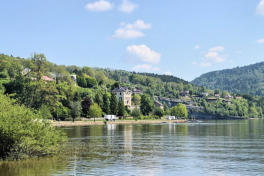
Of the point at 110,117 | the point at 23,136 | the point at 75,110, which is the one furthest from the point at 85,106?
the point at 23,136

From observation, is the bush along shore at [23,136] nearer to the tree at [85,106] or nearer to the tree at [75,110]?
the tree at [75,110]

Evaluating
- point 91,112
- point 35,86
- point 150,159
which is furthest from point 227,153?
point 91,112

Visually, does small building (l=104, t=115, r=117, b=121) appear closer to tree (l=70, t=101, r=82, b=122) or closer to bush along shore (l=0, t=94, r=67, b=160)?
tree (l=70, t=101, r=82, b=122)

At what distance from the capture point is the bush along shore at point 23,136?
36000 millimetres

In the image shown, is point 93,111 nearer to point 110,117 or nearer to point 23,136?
point 110,117

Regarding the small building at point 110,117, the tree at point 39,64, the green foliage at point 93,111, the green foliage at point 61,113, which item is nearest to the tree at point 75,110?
the green foliage at point 61,113

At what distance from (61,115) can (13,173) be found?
103928 mm

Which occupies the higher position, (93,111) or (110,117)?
(93,111)

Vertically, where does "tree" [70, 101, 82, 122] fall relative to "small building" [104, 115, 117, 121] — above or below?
above

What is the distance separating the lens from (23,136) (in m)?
36.2

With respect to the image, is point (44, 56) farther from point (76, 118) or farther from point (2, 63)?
point (2, 63)

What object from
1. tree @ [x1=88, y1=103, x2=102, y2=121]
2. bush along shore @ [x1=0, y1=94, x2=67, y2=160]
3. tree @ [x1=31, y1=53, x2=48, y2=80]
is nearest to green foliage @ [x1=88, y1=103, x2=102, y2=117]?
tree @ [x1=88, y1=103, x2=102, y2=121]

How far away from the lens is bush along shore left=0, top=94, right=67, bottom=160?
1417 inches

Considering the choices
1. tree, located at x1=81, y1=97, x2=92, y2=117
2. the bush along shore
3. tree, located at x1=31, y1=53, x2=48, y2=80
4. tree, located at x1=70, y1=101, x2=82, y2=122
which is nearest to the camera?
the bush along shore
